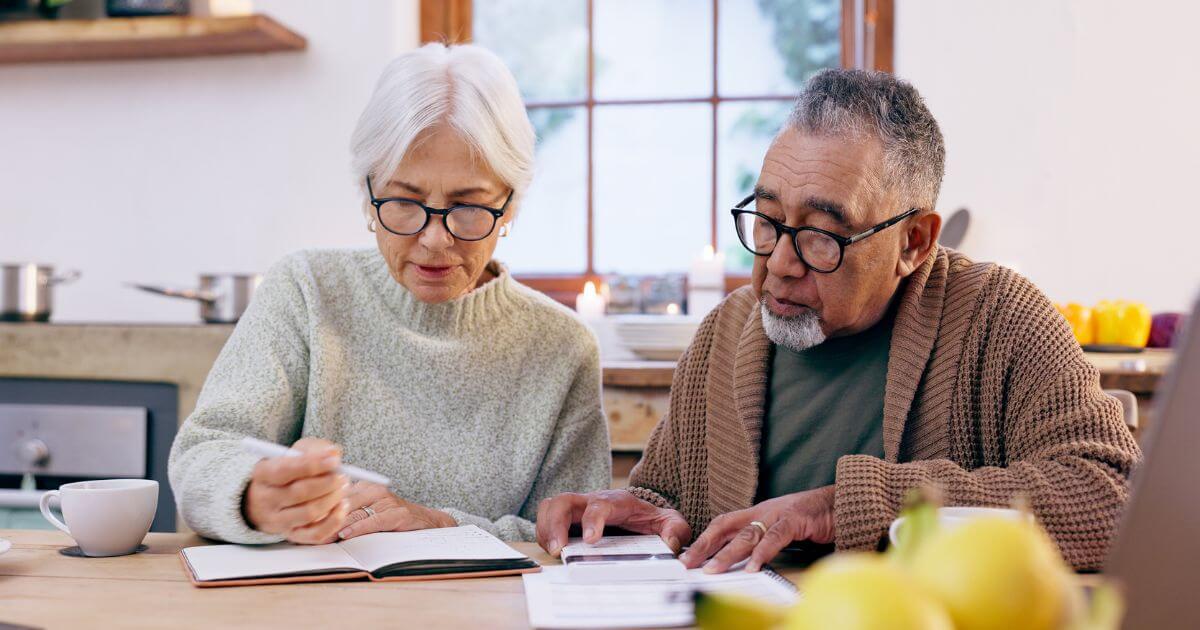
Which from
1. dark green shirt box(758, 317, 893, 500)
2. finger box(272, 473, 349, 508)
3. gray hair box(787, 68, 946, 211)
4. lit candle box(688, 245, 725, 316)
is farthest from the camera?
lit candle box(688, 245, 725, 316)

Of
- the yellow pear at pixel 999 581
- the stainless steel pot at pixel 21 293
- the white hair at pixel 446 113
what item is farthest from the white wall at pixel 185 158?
the yellow pear at pixel 999 581

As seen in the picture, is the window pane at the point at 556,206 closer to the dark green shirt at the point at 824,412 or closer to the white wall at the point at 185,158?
the white wall at the point at 185,158

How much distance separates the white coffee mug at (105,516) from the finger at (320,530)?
0.18m

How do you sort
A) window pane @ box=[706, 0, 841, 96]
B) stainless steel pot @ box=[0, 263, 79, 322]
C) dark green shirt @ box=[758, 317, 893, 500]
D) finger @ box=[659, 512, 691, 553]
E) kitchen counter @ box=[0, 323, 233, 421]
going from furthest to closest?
window pane @ box=[706, 0, 841, 96]
stainless steel pot @ box=[0, 263, 79, 322]
kitchen counter @ box=[0, 323, 233, 421]
dark green shirt @ box=[758, 317, 893, 500]
finger @ box=[659, 512, 691, 553]

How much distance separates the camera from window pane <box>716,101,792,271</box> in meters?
3.01

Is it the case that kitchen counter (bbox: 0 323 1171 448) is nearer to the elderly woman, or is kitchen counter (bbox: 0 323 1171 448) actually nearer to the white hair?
the elderly woman

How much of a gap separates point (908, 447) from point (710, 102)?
5.89 ft

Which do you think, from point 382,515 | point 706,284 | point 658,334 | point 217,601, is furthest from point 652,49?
point 217,601

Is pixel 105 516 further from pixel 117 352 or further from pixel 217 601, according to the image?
pixel 117 352

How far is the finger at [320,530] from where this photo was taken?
1.15 meters

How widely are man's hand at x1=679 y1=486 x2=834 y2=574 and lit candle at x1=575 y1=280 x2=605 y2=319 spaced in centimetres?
162

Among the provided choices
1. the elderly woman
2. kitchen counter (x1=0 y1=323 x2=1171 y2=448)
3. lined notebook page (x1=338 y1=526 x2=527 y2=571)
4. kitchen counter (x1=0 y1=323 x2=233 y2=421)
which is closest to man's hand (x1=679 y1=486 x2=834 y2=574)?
lined notebook page (x1=338 y1=526 x2=527 y2=571)

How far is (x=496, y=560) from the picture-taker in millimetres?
1079

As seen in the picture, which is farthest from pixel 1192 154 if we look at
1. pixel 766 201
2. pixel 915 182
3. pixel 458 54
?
pixel 458 54
